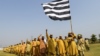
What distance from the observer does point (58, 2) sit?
16297 mm

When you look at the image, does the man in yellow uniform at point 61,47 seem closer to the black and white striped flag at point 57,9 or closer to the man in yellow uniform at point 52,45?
the man in yellow uniform at point 52,45

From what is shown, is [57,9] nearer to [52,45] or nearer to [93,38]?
[52,45]

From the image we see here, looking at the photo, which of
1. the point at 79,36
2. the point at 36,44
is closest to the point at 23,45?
the point at 36,44

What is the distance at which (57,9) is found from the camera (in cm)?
1630

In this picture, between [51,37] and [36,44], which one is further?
[36,44]

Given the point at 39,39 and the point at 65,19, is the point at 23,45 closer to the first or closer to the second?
the point at 39,39

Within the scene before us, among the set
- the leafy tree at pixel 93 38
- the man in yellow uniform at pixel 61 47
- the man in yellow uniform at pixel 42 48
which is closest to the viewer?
the man in yellow uniform at pixel 61 47

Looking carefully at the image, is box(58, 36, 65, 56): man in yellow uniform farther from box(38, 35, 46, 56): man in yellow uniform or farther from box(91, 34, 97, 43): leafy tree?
box(91, 34, 97, 43): leafy tree

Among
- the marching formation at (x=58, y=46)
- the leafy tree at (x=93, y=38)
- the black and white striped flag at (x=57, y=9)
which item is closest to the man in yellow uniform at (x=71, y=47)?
the marching formation at (x=58, y=46)

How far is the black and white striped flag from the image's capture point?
52.5 feet

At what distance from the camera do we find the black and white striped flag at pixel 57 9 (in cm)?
1599

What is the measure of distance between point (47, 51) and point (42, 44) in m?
0.66

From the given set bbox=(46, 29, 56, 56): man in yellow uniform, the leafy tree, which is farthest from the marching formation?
the leafy tree

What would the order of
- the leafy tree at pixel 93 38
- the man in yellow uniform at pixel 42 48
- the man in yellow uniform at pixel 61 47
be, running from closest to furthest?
1. the man in yellow uniform at pixel 61 47
2. the man in yellow uniform at pixel 42 48
3. the leafy tree at pixel 93 38
